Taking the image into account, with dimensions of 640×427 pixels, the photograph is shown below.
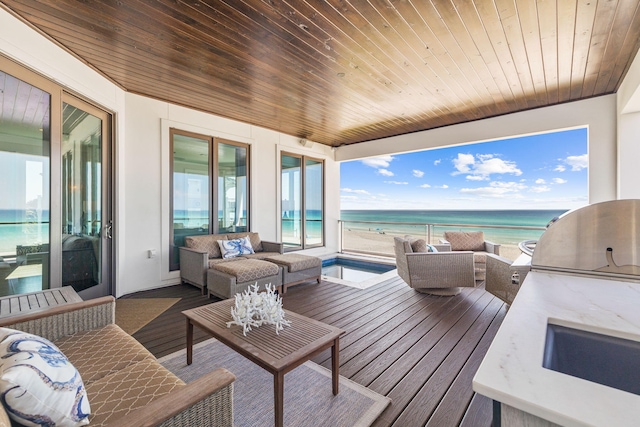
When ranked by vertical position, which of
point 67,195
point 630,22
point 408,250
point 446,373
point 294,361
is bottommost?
point 446,373

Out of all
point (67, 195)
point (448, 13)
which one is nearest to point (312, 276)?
point (67, 195)

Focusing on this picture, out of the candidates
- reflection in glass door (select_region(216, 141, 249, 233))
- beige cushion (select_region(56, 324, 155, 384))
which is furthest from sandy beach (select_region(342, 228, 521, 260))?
beige cushion (select_region(56, 324, 155, 384))

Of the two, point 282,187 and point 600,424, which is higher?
point 282,187

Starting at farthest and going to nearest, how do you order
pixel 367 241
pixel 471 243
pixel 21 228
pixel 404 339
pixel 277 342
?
pixel 367 241, pixel 471 243, pixel 404 339, pixel 21 228, pixel 277 342

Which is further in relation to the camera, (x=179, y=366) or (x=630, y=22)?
(x=630, y=22)

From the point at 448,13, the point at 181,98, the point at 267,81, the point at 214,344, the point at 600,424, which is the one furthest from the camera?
the point at 181,98

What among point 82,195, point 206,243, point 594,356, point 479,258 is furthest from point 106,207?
point 479,258

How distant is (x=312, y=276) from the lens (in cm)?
442

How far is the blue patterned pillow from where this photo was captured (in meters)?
4.28

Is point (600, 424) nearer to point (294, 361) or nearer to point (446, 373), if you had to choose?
point (294, 361)

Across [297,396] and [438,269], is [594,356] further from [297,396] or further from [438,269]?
[438,269]

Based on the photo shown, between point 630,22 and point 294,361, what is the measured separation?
12.1ft

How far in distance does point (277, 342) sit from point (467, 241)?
4304 millimetres

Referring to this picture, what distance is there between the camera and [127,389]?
4.02 ft
